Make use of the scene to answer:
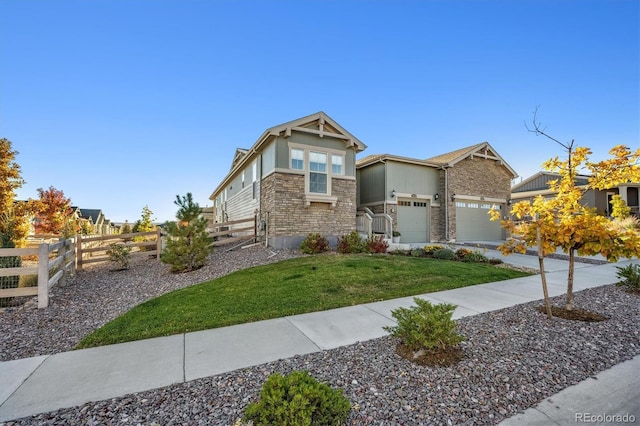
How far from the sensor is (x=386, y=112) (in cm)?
1556

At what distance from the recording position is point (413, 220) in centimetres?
1536

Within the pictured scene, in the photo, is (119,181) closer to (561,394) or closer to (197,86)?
(197,86)

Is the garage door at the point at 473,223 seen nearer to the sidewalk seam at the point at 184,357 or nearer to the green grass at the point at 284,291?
the green grass at the point at 284,291

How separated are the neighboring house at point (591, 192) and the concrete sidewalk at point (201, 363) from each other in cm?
2050

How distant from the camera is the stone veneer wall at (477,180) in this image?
52.1ft

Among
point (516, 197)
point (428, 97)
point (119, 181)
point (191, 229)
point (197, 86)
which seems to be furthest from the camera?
point (516, 197)

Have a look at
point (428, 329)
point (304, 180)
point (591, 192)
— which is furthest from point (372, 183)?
point (591, 192)

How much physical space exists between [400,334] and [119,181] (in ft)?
71.8

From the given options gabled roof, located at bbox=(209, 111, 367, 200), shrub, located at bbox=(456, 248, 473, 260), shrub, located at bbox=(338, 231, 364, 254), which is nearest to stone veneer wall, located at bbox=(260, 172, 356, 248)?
shrub, located at bbox=(338, 231, 364, 254)

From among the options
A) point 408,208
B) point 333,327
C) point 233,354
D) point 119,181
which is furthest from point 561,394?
point 119,181

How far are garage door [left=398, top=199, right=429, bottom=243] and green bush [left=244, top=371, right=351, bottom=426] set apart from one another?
1348 cm

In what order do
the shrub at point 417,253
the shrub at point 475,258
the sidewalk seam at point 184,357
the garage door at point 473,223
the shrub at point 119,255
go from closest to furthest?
the sidewalk seam at point 184,357 < the shrub at point 119,255 < the shrub at point 475,258 < the shrub at point 417,253 < the garage door at point 473,223

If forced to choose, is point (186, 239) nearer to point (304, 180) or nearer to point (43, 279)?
point (43, 279)

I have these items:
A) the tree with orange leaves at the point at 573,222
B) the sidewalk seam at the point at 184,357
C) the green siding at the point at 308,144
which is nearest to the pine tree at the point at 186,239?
the green siding at the point at 308,144
